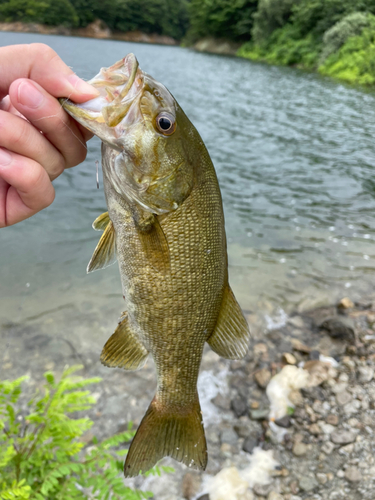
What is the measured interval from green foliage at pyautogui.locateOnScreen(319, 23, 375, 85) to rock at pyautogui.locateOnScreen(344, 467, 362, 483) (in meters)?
33.6

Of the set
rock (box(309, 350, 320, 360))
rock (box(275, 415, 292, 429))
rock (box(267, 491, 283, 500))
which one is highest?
rock (box(267, 491, 283, 500))

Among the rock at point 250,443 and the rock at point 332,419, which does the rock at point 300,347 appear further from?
the rock at point 250,443

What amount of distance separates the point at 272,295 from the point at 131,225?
487 cm

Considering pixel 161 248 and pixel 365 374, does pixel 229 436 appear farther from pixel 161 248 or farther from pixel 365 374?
pixel 161 248

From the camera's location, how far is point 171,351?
6.30ft

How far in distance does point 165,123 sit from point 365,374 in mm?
4008

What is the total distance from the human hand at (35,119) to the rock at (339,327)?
14.6ft

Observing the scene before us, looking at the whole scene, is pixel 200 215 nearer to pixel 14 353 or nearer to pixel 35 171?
pixel 35 171

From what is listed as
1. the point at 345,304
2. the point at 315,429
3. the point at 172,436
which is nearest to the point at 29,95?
the point at 172,436

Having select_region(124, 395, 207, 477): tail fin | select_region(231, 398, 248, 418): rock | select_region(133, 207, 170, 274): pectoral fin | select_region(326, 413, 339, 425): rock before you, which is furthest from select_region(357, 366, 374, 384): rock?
select_region(133, 207, 170, 274): pectoral fin

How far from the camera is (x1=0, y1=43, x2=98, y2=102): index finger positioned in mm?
1380

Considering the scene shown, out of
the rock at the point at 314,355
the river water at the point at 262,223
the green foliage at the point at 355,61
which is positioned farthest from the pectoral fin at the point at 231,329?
the green foliage at the point at 355,61

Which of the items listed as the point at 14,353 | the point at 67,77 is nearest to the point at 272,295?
the point at 14,353

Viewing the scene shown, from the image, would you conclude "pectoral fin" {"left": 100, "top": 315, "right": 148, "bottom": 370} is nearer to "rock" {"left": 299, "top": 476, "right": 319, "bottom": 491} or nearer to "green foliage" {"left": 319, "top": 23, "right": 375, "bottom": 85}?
"rock" {"left": 299, "top": 476, "right": 319, "bottom": 491}
